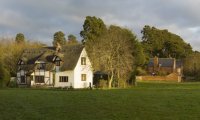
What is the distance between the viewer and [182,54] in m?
129

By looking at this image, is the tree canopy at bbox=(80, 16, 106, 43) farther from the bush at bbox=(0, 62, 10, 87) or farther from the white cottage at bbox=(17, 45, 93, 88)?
the bush at bbox=(0, 62, 10, 87)

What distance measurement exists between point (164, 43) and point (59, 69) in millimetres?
69179

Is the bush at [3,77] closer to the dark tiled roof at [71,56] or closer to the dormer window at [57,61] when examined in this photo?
the dormer window at [57,61]

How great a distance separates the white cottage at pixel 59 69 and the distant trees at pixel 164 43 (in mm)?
Answer: 60905

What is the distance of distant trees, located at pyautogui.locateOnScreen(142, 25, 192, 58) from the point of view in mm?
127438

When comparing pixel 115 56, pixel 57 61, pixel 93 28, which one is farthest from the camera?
pixel 93 28

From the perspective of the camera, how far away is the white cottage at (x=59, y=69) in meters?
65.3

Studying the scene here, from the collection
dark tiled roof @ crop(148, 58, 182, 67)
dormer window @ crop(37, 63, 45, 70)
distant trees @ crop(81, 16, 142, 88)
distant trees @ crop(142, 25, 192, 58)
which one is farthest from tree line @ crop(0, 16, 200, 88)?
distant trees @ crop(142, 25, 192, 58)

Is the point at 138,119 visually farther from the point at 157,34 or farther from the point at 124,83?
the point at 157,34

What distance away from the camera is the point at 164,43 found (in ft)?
424

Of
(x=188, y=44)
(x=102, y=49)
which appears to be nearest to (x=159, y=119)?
(x=102, y=49)

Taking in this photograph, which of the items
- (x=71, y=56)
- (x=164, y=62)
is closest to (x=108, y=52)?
(x=71, y=56)

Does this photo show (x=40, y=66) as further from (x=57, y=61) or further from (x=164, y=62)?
(x=164, y=62)

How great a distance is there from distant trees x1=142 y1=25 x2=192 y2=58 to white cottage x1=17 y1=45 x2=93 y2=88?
6090cm
